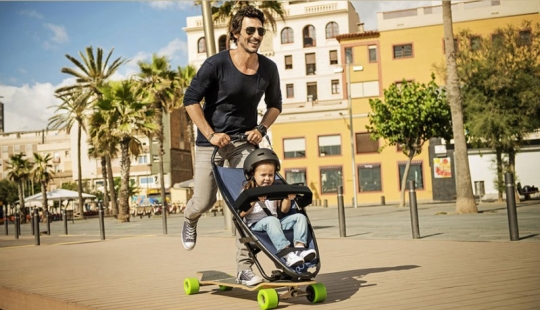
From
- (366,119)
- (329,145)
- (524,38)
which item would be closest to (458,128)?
(524,38)

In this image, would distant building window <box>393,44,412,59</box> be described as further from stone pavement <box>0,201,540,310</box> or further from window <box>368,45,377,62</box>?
stone pavement <box>0,201,540,310</box>

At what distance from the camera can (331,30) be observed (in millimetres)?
73562

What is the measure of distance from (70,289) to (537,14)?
171 feet

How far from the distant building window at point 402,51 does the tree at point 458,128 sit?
121 ft

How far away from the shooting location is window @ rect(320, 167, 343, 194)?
5975 cm

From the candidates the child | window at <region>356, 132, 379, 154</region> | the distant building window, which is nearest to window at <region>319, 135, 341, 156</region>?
window at <region>356, 132, 379, 154</region>

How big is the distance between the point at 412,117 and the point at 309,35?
37196mm

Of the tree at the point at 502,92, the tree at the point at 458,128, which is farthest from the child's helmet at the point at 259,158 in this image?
the tree at the point at 502,92

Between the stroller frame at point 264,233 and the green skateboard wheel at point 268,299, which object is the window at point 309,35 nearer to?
the stroller frame at point 264,233

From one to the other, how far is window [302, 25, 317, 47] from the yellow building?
13.8 m

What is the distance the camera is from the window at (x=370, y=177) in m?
57.9

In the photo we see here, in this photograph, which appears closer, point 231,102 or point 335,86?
point 231,102

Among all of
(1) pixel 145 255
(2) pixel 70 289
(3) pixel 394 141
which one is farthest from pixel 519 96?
(2) pixel 70 289

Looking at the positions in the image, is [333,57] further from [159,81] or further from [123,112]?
[123,112]
